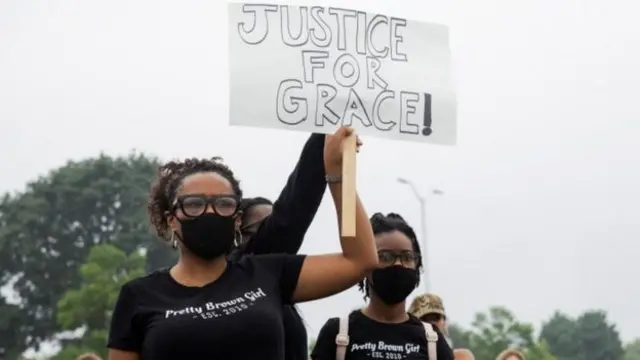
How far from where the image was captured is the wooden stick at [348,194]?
438 centimetres

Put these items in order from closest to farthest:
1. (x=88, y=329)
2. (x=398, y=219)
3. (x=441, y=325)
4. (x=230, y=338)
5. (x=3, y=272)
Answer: (x=230, y=338)
(x=398, y=219)
(x=441, y=325)
(x=88, y=329)
(x=3, y=272)

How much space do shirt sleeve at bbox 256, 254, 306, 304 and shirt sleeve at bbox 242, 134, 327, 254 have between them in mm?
224

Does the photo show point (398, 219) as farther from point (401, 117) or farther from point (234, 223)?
point (234, 223)

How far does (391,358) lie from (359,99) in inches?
37.4

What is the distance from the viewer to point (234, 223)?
4.46 meters

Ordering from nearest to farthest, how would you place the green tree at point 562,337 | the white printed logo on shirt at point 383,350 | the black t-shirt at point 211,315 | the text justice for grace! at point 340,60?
1. the black t-shirt at point 211,315
2. the text justice for grace! at point 340,60
3. the white printed logo on shirt at point 383,350
4. the green tree at point 562,337

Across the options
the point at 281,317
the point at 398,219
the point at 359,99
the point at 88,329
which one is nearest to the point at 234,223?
the point at 281,317

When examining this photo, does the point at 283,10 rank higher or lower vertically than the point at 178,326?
higher

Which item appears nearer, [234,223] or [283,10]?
[234,223]

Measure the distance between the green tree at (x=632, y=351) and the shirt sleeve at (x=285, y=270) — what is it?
268ft

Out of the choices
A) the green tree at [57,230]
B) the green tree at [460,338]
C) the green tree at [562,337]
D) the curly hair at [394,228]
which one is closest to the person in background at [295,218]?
the curly hair at [394,228]

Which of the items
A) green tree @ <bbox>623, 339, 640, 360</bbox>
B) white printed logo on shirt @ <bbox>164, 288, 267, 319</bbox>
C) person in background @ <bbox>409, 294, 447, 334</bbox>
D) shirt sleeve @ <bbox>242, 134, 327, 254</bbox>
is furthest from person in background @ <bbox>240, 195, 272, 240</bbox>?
green tree @ <bbox>623, 339, 640, 360</bbox>

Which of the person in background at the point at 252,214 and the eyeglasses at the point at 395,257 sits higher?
the person in background at the point at 252,214

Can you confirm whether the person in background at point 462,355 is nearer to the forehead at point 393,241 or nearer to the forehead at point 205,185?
the forehead at point 393,241
